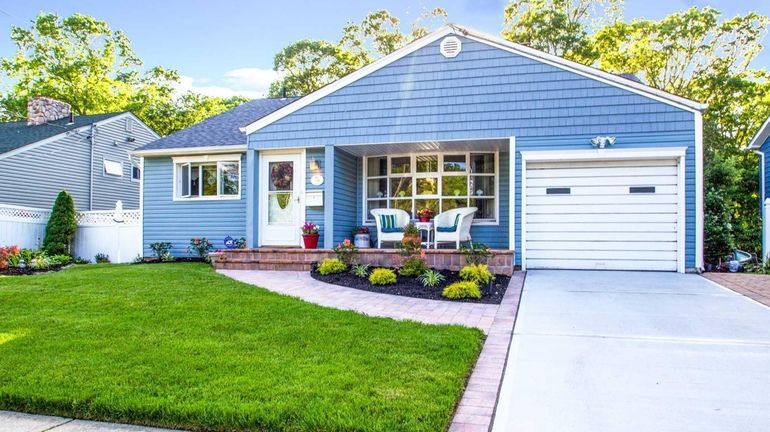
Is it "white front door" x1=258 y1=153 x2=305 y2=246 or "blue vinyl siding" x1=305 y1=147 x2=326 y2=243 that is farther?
"white front door" x1=258 y1=153 x2=305 y2=246

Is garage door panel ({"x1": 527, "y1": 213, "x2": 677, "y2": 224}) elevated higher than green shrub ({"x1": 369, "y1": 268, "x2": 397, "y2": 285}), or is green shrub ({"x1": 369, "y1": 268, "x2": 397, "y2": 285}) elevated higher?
garage door panel ({"x1": 527, "y1": 213, "x2": 677, "y2": 224})

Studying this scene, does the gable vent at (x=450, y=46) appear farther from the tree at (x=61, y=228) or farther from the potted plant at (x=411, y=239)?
the tree at (x=61, y=228)

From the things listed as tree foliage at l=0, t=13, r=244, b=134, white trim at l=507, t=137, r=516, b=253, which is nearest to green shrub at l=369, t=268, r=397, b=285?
white trim at l=507, t=137, r=516, b=253

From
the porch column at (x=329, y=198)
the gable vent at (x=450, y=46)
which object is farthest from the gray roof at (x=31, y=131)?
the gable vent at (x=450, y=46)

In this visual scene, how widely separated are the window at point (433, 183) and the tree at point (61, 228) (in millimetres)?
8161

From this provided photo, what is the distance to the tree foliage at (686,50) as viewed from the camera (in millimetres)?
20000

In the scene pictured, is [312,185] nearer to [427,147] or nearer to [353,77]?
[353,77]

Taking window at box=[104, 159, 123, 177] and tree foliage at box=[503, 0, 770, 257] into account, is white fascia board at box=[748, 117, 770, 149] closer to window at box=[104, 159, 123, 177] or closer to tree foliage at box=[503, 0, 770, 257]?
tree foliage at box=[503, 0, 770, 257]

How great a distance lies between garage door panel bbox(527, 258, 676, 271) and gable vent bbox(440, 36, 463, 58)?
166 inches

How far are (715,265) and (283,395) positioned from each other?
35.7 feet

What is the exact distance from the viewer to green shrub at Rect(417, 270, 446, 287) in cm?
735

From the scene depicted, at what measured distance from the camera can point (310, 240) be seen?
10.3 m

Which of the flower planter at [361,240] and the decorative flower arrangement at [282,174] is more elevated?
the decorative flower arrangement at [282,174]

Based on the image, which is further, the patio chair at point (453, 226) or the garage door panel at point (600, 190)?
the patio chair at point (453, 226)
